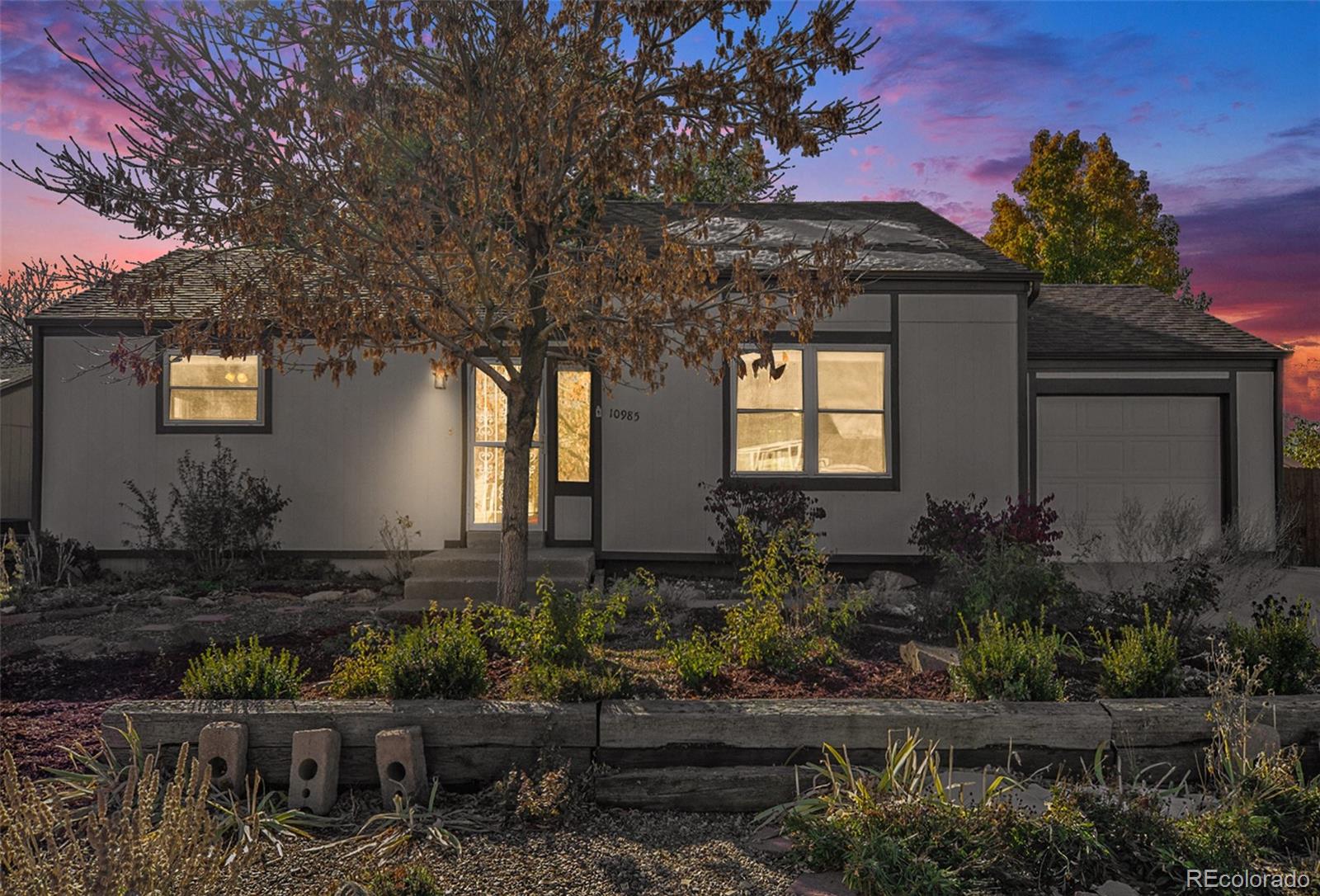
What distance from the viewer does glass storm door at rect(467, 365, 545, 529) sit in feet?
33.0

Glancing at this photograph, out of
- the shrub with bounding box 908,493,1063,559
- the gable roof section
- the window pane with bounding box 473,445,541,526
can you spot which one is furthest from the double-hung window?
the window pane with bounding box 473,445,541,526

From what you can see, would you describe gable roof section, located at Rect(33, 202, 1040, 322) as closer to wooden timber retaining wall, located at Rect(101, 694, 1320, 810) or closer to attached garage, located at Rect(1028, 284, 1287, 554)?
attached garage, located at Rect(1028, 284, 1287, 554)

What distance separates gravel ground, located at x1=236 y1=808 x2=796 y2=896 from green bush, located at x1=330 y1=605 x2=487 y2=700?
0.82m

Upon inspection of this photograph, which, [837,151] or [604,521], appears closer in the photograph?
[837,151]

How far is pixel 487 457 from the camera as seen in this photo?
1015 cm

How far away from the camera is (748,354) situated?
9.72 m

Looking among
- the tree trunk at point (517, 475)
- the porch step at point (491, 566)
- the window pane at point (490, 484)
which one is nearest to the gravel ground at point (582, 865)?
the tree trunk at point (517, 475)

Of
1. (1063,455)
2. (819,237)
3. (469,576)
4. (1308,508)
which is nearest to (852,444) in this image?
(819,237)

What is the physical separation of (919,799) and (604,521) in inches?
251

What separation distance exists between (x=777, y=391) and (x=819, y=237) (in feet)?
6.74

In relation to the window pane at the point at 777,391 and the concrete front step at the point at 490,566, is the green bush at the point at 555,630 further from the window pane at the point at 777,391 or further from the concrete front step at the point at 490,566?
the window pane at the point at 777,391

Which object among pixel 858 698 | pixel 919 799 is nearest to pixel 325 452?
pixel 858 698

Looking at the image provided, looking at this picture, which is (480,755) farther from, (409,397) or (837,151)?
(409,397)

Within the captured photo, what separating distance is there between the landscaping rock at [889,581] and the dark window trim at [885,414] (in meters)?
0.87
